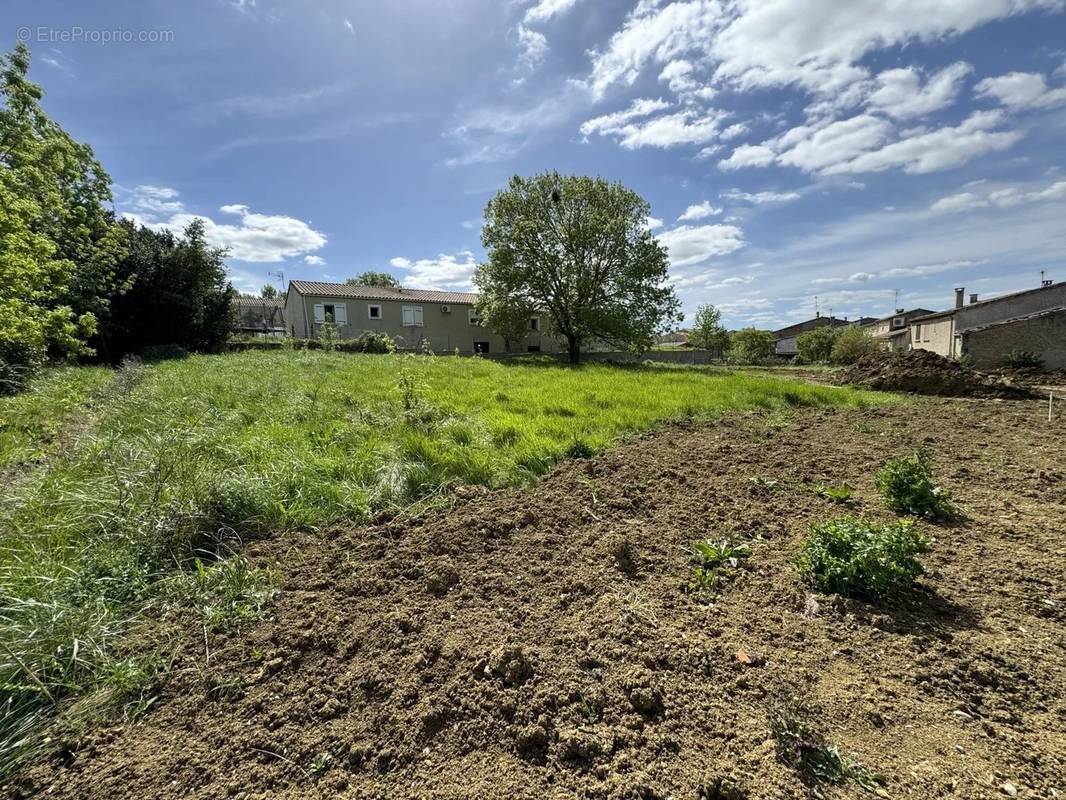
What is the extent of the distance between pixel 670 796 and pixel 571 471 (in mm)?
3258

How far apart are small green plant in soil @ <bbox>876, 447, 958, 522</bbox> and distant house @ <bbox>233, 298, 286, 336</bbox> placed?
44.2m

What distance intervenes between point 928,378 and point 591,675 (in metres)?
16.7

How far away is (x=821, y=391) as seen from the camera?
414 inches

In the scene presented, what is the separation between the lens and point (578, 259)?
87.4 feet

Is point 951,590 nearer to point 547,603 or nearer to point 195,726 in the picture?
point 547,603

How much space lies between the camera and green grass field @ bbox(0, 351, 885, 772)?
1900 millimetres

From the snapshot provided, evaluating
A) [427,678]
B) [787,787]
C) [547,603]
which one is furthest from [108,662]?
[787,787]

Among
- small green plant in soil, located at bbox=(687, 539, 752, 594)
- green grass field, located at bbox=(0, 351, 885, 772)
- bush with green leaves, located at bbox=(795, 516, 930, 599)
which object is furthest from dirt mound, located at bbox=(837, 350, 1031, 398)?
small green plant in soil, located at bbox=(687, 539, 752, 594)

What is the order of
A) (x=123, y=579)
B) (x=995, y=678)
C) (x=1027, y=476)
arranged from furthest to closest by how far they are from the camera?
(x=1027, y=476)
(x=123, y=579)
(x=995, y=678)

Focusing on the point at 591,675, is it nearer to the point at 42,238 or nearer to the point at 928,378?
the point at 42,238

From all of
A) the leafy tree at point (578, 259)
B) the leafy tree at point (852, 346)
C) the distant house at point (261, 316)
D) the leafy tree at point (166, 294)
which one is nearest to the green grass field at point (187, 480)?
the leafy tree at point (166, 294)

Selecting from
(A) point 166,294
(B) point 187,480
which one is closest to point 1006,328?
(B) point 187,480

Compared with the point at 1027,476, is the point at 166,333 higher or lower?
higher

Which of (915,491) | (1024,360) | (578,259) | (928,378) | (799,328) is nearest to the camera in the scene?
(915,491)
